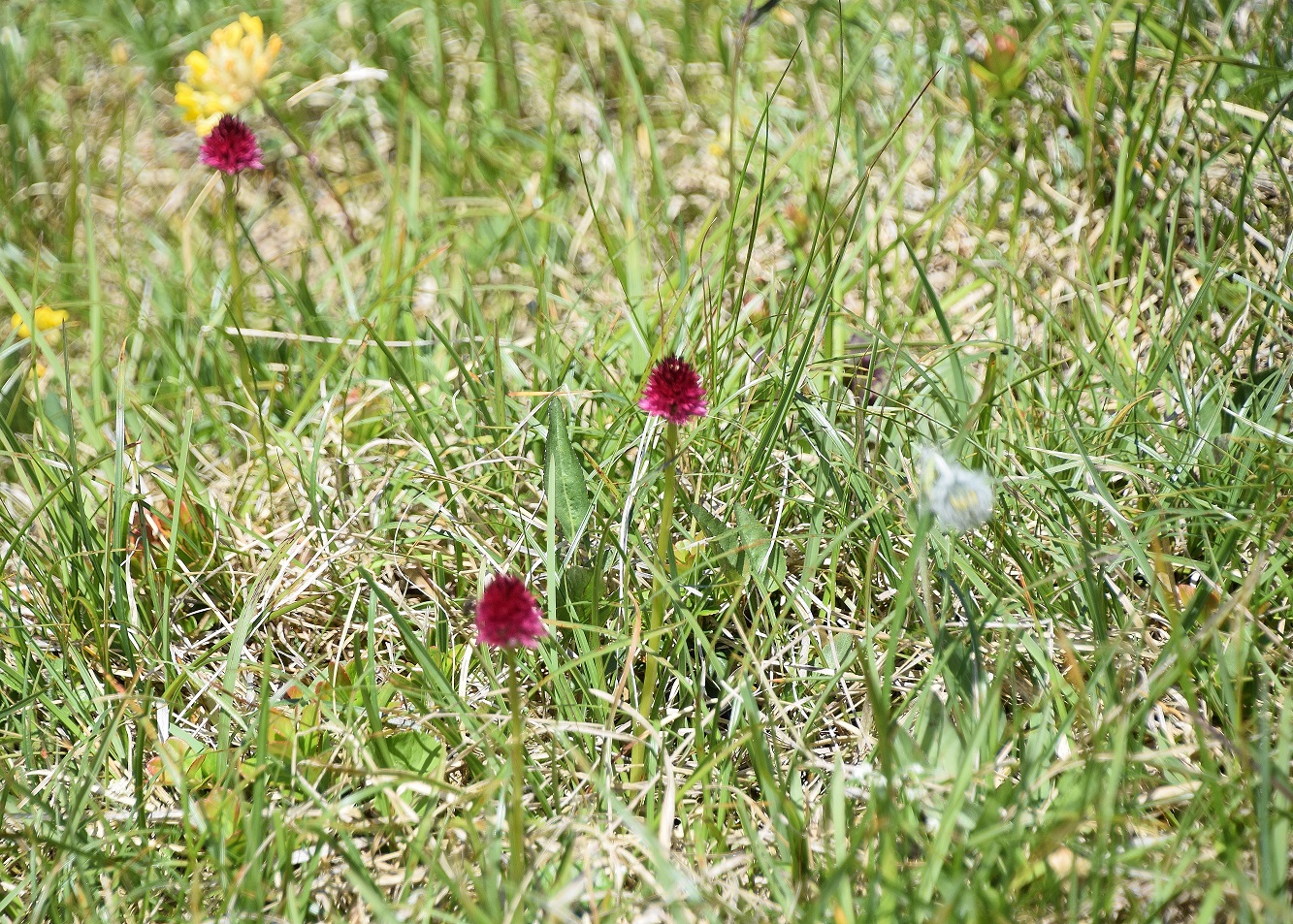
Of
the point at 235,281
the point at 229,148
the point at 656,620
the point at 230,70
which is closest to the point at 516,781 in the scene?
the point at 656,620

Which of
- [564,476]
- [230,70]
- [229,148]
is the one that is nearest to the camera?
[564,476]

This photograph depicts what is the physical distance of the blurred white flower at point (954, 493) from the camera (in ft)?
4.73

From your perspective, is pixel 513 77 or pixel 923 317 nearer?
pixel 923 317

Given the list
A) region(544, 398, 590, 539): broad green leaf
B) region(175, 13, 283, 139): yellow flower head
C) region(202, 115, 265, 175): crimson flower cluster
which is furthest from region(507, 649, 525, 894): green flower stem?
region(175, 13, 283, 139): yellow flower head

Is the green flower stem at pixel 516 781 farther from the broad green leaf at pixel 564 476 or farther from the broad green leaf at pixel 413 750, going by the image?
the broad green leaf at pixel 564 476

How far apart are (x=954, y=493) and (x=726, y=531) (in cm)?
40

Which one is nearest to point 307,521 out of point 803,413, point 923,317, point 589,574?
point 589,574

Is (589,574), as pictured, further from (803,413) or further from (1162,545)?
(1162,545)

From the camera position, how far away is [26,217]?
123 inches

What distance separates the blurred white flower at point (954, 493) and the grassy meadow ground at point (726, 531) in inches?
4.0

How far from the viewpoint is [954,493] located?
1.45 m

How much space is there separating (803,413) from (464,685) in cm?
76

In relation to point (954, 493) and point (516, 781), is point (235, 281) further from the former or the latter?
point (954, 493)

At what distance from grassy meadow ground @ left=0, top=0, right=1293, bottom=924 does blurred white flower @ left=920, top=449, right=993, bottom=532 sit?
0.10 m
